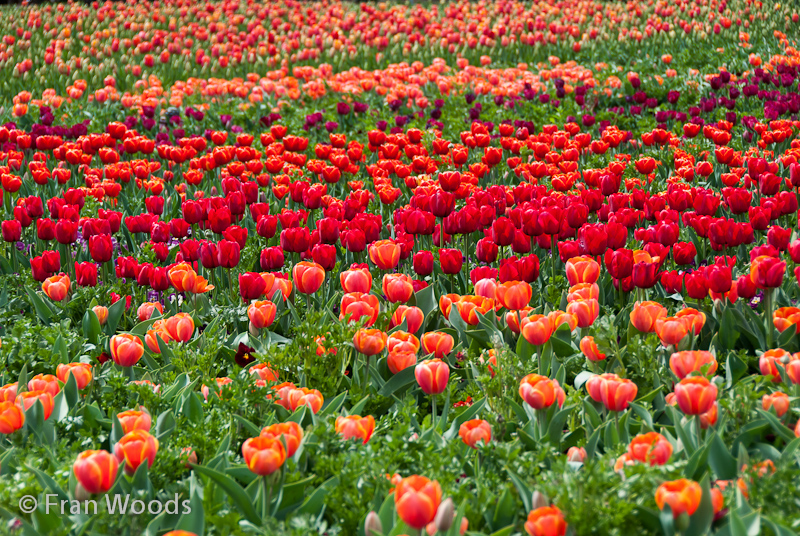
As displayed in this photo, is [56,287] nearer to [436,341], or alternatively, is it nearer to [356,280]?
[356,280]

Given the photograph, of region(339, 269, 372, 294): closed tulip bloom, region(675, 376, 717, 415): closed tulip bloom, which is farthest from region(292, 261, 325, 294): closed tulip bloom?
region(675, 376, 717, 415): closed tulip bloom

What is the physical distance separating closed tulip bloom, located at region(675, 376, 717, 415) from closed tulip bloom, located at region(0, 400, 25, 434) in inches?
72.1

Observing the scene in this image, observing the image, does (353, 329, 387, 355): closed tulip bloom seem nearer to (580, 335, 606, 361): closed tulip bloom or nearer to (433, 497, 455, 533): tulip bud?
(580, 335, 606, 361): closed tulip bloom

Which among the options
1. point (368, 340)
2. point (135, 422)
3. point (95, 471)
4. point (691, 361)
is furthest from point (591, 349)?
point (95, 471)

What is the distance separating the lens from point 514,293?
277 cm

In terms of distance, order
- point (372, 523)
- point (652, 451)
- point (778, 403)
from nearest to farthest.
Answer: point (372, 523) < point (652, 451) < point (778, 403)

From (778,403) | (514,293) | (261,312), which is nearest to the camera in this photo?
(778,403)

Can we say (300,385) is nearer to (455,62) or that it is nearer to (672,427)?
(672,427)

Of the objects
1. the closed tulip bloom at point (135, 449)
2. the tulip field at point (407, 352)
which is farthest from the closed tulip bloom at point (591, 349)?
the closed tulip bloom at point (135, 449)

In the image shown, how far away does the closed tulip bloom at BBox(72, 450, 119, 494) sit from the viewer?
1796mm

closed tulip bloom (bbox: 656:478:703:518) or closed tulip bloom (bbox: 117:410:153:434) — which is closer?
closed tulip bloom (bbox: 656:478:703:518)

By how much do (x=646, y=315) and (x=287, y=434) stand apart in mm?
1352

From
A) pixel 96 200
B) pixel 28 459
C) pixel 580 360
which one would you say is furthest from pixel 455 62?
pixel 28 459

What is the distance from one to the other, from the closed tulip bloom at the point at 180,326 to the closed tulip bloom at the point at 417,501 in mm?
1460
